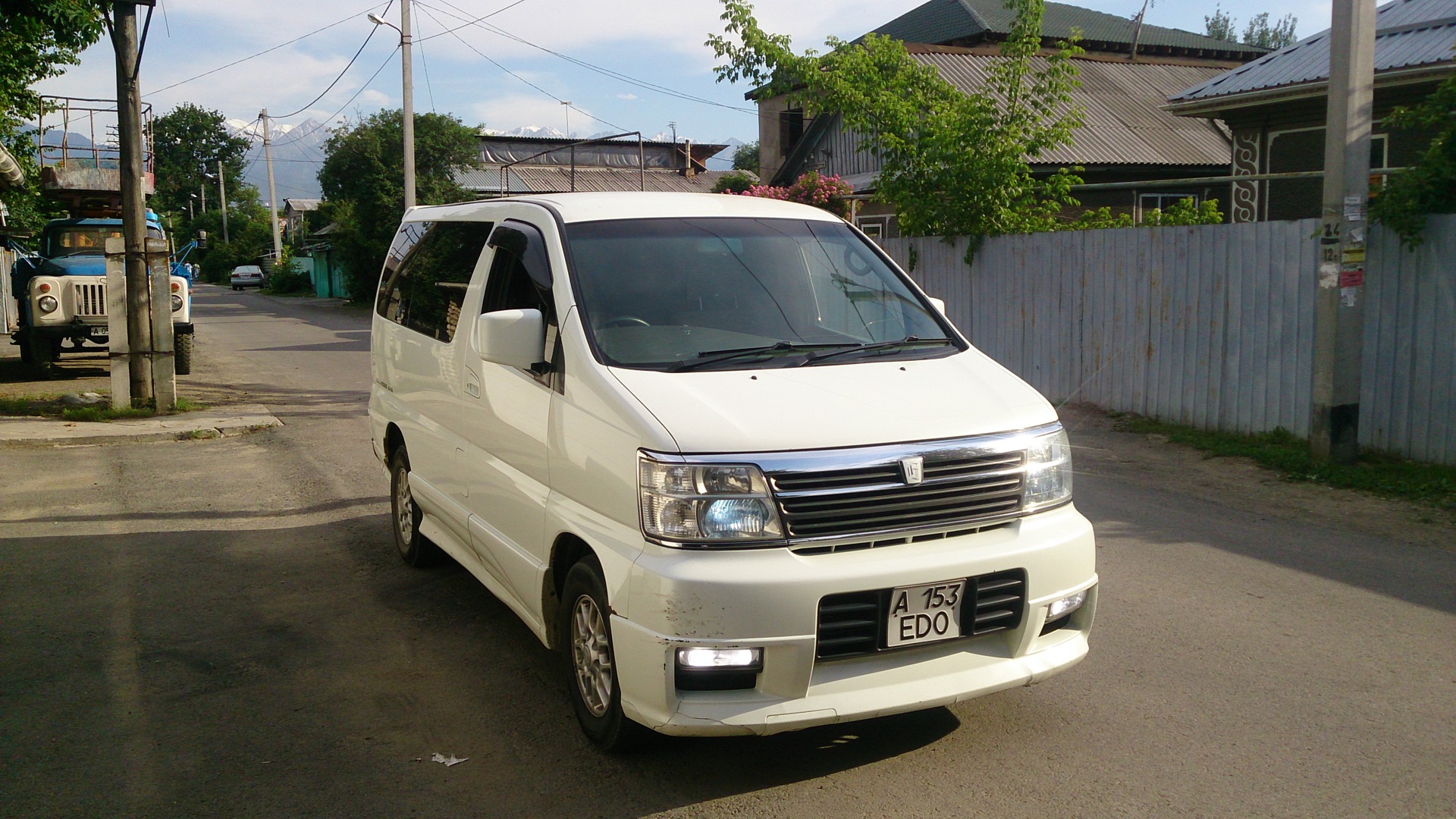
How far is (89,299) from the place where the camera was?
1683 centimetres

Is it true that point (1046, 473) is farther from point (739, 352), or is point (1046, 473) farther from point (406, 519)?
Result: point (406, 519)

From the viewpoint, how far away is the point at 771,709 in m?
3.53

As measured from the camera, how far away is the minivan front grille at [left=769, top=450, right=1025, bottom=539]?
3582 millimetres

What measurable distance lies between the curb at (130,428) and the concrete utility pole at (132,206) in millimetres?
820

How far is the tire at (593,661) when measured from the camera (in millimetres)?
3914

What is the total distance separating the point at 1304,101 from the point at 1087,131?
951cm

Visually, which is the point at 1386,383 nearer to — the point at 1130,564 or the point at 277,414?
the point at 1130,564

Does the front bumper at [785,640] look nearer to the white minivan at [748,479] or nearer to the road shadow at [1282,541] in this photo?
the white minivan at [748,479]

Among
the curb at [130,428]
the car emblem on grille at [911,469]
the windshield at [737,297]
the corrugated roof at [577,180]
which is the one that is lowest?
the curb at [130,428]

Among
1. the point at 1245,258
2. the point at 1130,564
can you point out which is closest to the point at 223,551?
the point at 1130,564

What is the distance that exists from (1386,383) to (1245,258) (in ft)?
5.67

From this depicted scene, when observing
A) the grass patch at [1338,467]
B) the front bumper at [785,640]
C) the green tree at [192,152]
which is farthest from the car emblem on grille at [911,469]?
the green tree at [192,152]

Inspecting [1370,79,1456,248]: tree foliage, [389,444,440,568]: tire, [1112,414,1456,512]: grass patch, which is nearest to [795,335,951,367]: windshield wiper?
[389,444,440,568]: tire

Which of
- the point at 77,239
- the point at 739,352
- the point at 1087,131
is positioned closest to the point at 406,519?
the point at 739,352
